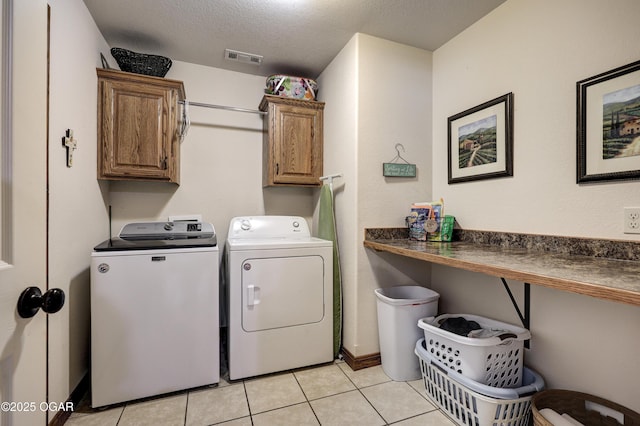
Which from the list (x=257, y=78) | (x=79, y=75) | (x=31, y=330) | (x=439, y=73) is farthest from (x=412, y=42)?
(x=31, y=330)

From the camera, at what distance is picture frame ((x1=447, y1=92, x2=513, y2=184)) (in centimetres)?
179

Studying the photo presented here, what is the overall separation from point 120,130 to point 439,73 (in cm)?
248

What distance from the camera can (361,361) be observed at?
2.10 meters

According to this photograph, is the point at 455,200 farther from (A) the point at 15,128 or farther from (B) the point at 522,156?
(A) the point at 15,128

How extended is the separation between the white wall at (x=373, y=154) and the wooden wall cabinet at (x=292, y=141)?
0.89 feet

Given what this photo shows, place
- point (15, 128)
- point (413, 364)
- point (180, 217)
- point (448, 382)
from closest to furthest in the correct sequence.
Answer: point (15, 128) < point (448, 382) < point (413, 364) < point (180, 217)

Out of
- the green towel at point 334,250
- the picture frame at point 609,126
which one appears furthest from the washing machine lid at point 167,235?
the picture frame at point 609,126

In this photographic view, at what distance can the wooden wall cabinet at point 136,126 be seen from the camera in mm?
2059

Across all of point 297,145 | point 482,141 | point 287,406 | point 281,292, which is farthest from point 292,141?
point 287,406

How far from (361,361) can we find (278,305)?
0.74 metres

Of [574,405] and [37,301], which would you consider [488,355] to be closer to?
[574,405]

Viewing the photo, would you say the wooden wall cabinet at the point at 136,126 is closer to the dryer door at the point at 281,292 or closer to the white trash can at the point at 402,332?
the dryer door at the point at 281,292

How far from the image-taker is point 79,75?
176 cm

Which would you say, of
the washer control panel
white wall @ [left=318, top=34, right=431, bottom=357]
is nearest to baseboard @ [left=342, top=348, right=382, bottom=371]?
white wall @ [left=318, top=34, right=431, bottom=357]
